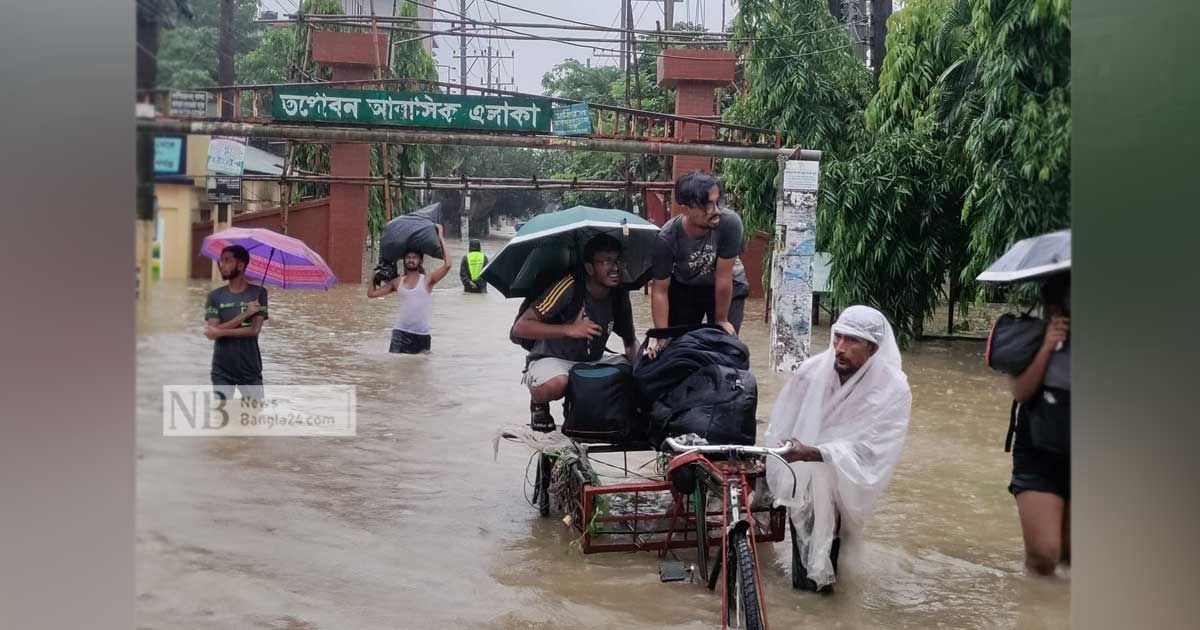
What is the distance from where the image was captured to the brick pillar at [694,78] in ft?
11.8

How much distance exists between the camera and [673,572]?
3785mm

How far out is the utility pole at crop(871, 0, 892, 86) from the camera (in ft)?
14.0

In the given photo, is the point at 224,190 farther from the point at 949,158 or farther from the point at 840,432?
the point at 949,158

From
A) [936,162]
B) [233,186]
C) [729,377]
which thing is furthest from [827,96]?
[233,186]

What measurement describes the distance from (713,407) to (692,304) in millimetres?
512

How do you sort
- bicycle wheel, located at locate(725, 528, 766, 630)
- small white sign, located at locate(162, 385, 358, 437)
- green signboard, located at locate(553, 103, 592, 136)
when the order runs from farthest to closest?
green signboard, located at locate(553, 103, 592, 136) < bicycle wheel, located at locate(725, 528, 766, 630) < small white sign, located at locate(162, 385, 358, 437)

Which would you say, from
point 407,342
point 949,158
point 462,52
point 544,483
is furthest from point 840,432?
point 462,52

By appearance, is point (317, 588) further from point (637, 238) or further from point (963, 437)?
point (963, 437)

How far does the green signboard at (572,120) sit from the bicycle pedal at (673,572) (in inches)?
57.2

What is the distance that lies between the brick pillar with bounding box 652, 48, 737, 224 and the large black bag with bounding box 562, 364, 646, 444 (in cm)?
83

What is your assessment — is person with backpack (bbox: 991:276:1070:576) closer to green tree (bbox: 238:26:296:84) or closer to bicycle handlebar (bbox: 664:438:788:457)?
bicycle handlebar (bbox: 664:438:788:457)

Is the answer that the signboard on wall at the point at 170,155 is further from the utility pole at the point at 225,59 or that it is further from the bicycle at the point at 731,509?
the bicycle at the point at 731,509

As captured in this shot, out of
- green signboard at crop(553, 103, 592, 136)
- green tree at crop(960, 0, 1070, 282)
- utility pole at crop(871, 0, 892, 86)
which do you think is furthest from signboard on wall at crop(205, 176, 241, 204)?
utility pole at crop(871, 0, 892, 86)
